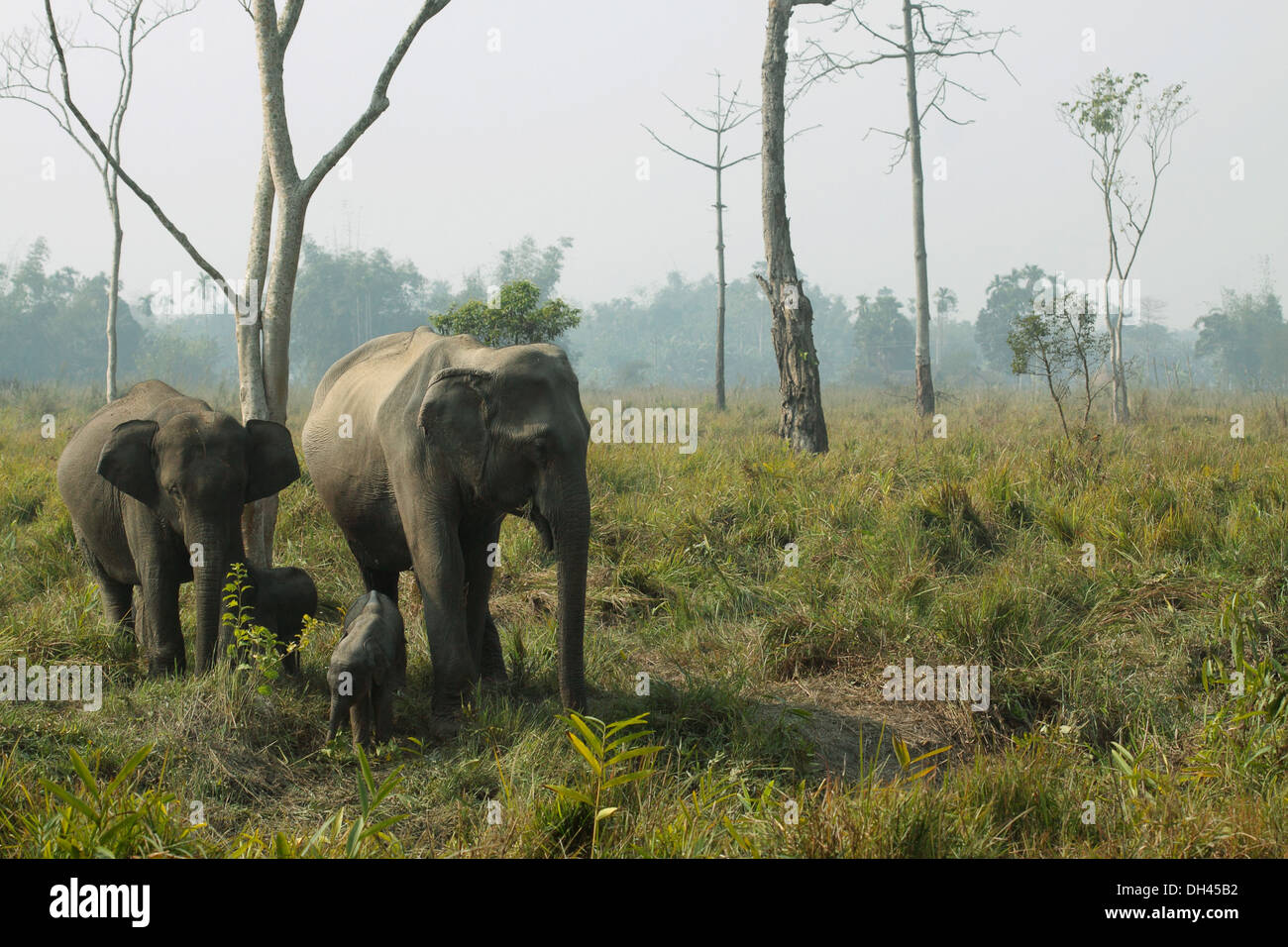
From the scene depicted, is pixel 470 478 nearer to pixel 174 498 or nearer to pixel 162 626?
pixel 174 498

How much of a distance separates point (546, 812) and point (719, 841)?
2.13 feet

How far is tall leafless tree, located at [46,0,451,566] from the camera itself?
23.5 feet

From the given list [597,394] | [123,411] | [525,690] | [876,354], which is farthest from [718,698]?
[876,354]

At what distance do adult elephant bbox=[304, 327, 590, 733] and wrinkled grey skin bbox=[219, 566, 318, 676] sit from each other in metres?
0.59

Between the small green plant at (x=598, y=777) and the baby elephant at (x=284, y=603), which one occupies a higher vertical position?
the baby elephant at (x=284, y=603)

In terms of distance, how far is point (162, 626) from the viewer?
19.0 ft

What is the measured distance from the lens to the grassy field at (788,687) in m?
3.77

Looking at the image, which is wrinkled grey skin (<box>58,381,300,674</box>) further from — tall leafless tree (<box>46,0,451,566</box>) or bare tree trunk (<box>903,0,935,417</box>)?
bare tree trunk (<box>903,0,935,417</box>)

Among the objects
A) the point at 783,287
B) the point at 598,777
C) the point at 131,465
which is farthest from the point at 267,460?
the point at 783,287

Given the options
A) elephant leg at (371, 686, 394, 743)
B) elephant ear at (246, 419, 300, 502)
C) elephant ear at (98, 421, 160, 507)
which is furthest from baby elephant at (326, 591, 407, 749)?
elephant ear at (98, 421, 160, 507)

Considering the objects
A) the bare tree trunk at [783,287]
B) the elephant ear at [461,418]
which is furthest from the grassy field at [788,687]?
the bare tree trunk at [783,287]

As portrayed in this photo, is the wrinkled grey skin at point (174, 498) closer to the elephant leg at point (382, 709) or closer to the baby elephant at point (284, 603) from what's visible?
the baby elephant at point (284, 603)

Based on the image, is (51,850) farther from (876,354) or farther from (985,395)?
(876,354)

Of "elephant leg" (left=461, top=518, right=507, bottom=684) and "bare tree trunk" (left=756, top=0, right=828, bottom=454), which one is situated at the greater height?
"bare tree trunk" (left=756, top=0, right=828, bottom=454)
